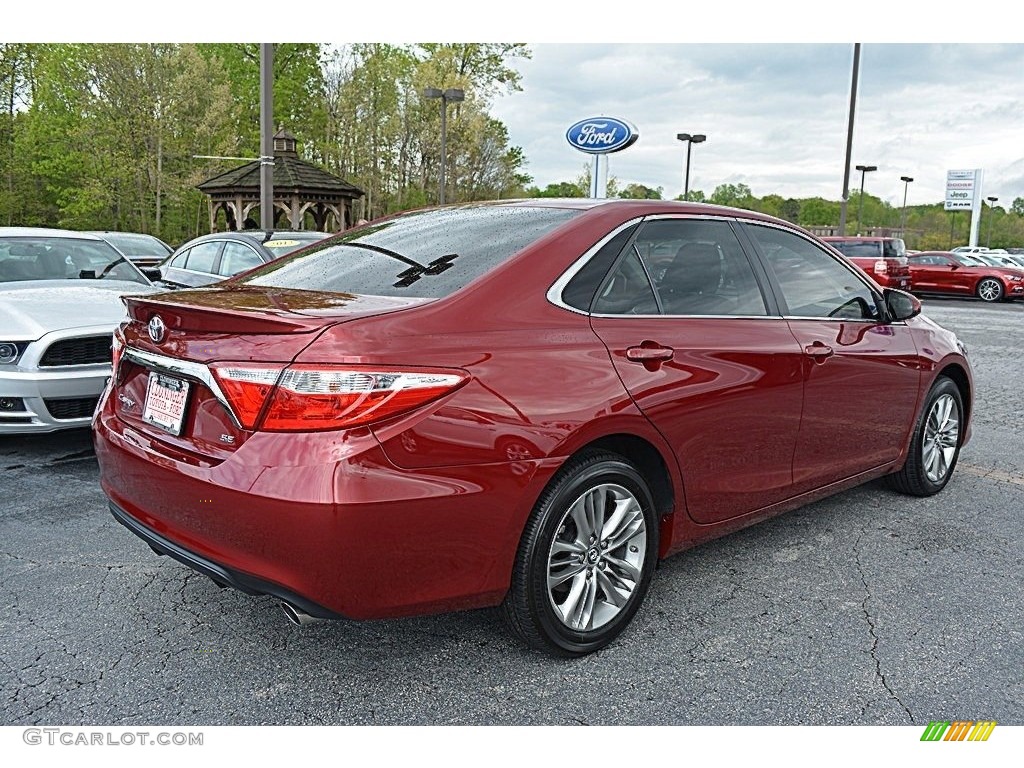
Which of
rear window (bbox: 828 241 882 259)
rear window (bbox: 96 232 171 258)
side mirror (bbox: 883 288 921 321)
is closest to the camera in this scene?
side mirror (bbox: 883 288 921 321)

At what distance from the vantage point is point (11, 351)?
16.7ft

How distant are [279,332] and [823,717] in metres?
1.98

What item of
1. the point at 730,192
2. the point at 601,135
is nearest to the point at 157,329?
the point at 601,135

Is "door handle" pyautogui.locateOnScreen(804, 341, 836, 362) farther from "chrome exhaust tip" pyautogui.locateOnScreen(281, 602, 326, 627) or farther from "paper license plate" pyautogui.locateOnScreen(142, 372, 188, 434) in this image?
"paper license plate" pyautogui.locateOnScreen(142, 372, 188, 434)

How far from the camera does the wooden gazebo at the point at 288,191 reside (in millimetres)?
22062

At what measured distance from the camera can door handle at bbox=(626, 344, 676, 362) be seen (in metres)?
2.93

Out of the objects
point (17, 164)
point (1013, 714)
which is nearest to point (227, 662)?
point (1013, 714)

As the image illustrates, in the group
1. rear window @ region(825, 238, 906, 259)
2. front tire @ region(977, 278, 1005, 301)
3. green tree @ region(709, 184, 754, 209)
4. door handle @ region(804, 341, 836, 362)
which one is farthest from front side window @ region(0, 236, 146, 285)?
green tree @ region(709, 184, 754, 209)

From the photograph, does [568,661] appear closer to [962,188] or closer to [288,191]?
[288,191]

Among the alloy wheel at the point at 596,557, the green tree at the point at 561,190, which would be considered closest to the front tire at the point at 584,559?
the alloy wheel at the point at 596,557

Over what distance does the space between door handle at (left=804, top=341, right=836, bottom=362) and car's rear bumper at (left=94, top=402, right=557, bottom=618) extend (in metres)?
1.63

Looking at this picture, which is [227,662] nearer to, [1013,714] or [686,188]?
[1013,714]

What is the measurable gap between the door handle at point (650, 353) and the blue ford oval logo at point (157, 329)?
60.1 inches

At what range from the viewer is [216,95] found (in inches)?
1377
